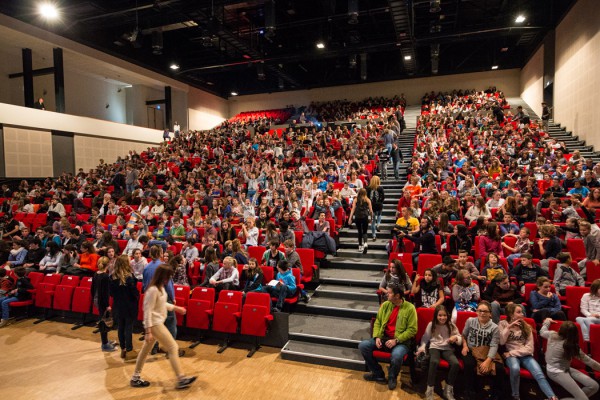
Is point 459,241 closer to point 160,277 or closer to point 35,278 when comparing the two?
point 160,277

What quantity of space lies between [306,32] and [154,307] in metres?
15.9

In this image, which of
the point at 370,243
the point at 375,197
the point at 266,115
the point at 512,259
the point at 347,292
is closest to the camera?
the point at 512,259

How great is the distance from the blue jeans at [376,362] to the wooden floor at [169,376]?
0.15 m

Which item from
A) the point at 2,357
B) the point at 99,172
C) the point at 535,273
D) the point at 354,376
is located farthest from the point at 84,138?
the point at 535,273

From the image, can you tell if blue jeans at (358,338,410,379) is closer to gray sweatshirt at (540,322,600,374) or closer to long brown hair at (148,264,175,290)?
gray sweatshirt at (540,322,600,374)

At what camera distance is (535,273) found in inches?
177

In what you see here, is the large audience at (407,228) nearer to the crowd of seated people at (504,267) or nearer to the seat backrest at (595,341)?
the crowd of seated people at (504,267)

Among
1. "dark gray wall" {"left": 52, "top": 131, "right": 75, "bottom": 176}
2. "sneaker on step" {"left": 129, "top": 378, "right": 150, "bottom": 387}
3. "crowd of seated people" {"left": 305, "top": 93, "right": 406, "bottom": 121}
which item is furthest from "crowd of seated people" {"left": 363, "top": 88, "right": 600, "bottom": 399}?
"dark gray wall" {"left": 52, "top": 131, "right": 75, "bottom": 176}

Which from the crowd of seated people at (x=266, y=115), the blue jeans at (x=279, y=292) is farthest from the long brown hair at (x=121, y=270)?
the crowd of seated people at (x=266, y=115)

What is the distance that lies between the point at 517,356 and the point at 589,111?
33.6 feet

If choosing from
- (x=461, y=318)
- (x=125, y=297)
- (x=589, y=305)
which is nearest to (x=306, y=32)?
(x=125, y=297)

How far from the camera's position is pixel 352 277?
6.01 m

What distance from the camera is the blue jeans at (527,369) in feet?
11.2

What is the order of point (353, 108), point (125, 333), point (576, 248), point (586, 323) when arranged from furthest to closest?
point (353, 108)
point (576, 248)
point (125, 333)
point (586, 323)
